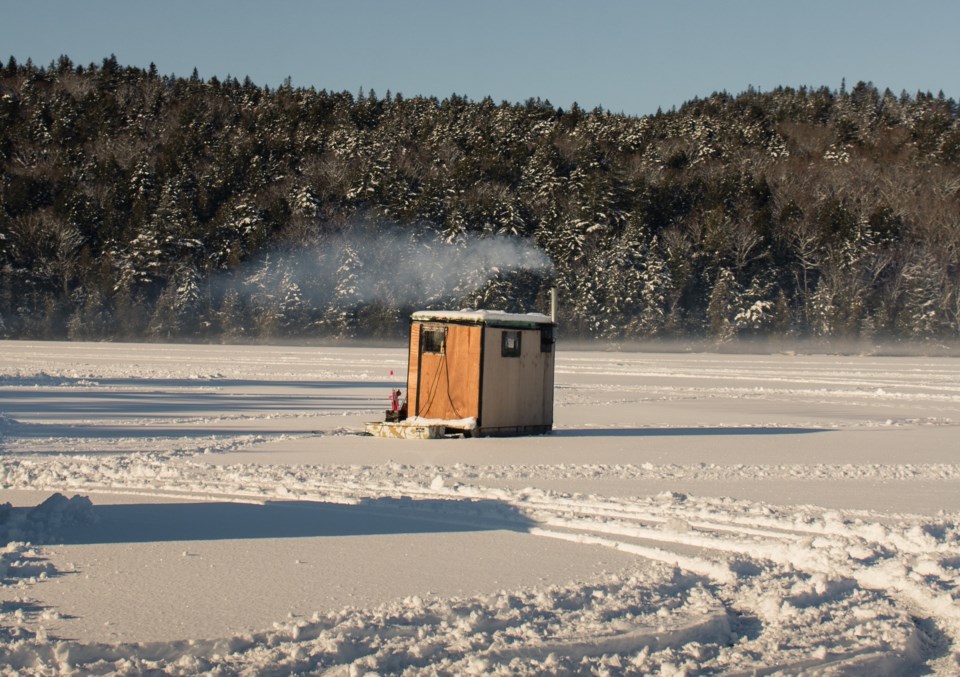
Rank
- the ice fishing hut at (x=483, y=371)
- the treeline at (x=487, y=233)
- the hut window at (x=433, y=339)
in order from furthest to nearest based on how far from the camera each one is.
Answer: the treeline at (x=487, y=233) → the hut window at (x=433, y=339) → the ice fishing hut at (x=483, y=371)

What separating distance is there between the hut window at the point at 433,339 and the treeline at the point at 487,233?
36441 mm

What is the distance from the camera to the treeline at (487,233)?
65.4 meters

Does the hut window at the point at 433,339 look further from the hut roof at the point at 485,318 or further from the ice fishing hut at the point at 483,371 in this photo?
the hut roof at the point at 485,318

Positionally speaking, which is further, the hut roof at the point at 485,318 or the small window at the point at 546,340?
the small window at the point at 546,340

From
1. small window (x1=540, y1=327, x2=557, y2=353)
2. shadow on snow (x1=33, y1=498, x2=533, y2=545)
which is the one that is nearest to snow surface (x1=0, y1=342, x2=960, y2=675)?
shadow on snow (x1=33, y1=498, x2=533, y2=545)

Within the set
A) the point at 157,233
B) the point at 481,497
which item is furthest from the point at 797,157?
the point at 481,497

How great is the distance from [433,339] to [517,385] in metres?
1.59

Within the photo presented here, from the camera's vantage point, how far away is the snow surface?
6.26 m

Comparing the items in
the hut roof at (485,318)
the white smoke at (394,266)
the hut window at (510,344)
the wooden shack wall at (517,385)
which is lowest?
the wooden shack wall at (517,385)

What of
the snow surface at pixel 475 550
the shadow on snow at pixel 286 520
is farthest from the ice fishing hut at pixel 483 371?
the shadow on snow at pixel 286 520

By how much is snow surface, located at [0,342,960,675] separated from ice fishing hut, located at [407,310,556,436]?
70cm

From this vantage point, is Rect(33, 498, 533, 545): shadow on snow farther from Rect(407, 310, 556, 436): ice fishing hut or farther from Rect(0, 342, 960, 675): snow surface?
Rect(407, 310, 556, 436): ice fishing hut

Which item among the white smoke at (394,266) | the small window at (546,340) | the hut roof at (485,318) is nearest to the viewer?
the hut roof at (485,318)

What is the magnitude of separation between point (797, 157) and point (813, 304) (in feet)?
86.0
